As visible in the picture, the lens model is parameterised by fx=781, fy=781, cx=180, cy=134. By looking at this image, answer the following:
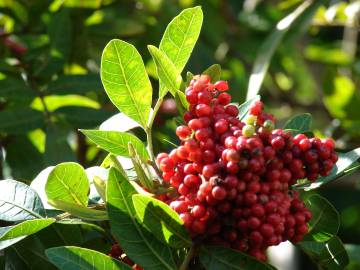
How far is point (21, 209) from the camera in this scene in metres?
1.04

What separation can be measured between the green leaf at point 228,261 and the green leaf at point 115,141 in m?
0.17

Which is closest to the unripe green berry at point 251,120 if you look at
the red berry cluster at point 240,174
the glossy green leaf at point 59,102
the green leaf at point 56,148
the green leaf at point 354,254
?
the red berry cluster at point 240,174

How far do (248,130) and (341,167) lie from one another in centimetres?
18

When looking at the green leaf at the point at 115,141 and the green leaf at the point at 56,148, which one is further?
the green leaf at the point at 56,148

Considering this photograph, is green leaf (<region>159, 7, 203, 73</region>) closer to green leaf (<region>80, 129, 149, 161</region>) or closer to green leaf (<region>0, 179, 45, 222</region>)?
green leaf (<region>80, 129, 149, 161</region>)

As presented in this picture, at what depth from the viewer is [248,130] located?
3.03ft

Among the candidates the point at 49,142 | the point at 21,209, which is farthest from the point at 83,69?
the point at 21,209

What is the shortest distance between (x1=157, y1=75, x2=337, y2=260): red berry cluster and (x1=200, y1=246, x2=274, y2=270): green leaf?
18mm

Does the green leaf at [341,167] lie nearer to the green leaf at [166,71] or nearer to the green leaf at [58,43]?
the green leaf at [166,71]

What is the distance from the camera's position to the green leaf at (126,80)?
1.04 meters

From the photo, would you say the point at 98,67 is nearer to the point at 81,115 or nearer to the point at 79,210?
the point at 81,115

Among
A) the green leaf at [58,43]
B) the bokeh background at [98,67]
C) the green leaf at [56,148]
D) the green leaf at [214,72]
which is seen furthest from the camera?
the green leaf at [58,43]

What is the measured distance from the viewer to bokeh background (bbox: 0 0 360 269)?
5.21 ft

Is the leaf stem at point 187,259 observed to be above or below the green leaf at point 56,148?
above
